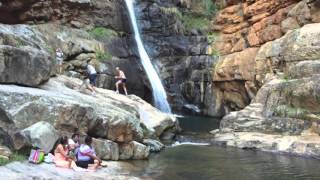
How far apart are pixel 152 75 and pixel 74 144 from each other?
22068 millimetres

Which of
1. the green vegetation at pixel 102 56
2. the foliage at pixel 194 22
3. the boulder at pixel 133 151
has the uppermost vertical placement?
the foliage at pixel 194 22

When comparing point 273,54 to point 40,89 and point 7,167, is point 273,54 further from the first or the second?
point 7,167

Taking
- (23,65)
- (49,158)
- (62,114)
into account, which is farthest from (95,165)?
(23,65)

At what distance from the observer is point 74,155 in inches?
613

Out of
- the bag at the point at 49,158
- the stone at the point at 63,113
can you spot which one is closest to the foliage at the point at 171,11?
the stone at the point at 63,113

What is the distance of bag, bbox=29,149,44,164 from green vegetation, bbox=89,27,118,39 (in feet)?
74.6

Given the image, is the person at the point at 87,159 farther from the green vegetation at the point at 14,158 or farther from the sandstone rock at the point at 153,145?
the sandstone rock at the point at 153,145

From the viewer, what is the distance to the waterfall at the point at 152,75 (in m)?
36.2

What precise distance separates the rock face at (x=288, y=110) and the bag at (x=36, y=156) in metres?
11.9

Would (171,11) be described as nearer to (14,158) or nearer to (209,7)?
(209,7)

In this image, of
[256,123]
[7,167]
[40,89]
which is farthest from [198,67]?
[7,167]

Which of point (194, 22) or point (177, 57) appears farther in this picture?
point (194, 22)

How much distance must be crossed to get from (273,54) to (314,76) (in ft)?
20.8

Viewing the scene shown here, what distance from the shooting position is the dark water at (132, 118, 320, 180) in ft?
53.8
